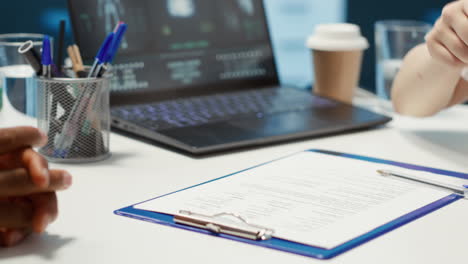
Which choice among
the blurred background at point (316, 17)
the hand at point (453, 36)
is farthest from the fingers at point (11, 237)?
the blurred background at point (316, 17)

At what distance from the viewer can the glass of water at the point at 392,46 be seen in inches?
43.2

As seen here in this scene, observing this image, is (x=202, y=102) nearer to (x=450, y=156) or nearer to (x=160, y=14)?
(x=160, y=14)

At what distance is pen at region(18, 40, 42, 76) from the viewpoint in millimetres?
719

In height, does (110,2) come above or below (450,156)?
above

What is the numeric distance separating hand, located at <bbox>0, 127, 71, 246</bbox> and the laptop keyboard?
0.33 metres

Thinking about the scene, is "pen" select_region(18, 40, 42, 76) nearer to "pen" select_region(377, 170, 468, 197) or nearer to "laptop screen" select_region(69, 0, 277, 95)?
"laptop screen" select_region(69, 0, 277, 95)

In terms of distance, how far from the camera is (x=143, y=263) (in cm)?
47

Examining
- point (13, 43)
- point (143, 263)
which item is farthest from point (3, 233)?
point (13, 43)

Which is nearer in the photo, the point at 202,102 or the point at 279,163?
the point at 279,163

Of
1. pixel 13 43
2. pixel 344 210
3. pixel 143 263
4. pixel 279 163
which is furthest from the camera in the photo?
pixel 13 43

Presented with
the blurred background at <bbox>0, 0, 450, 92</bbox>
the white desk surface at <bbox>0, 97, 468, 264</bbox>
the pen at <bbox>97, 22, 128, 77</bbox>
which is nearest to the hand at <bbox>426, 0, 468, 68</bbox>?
the white desk surface at <bbox>0, 97, 468, 264</bbox>

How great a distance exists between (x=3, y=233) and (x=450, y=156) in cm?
56

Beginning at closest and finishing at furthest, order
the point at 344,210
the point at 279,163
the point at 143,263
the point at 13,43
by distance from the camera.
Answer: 1. the point at 143,263
2. the point at 344,210
3. the point at 279,163
4. the point at 13,43

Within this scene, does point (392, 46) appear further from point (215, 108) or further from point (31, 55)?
point (31, 55)
